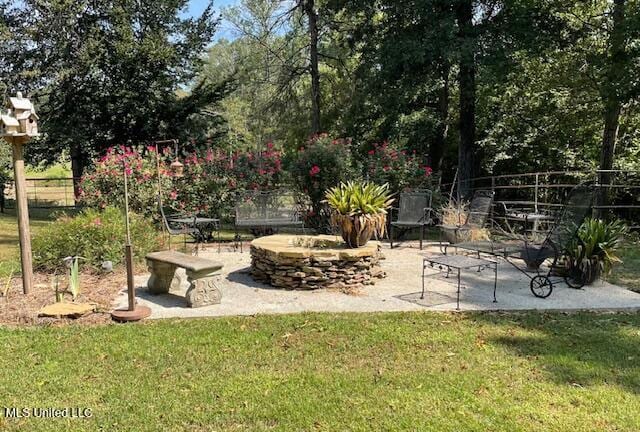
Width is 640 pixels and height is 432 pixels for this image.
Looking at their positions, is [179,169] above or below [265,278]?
above

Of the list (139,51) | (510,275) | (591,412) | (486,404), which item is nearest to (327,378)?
(486,404)

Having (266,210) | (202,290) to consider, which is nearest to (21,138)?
(202,290)

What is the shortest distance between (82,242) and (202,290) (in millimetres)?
2384

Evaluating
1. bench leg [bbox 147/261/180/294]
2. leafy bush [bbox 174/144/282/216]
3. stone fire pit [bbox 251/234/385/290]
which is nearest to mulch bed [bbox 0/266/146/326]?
bench leg [bbox 147/261/180/294]

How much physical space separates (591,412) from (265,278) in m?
3.64

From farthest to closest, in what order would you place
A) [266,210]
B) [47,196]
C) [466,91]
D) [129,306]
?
[47,196] → [466,91] → [266,210] → [129,306]

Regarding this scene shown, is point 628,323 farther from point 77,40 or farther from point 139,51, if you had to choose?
point 77,40

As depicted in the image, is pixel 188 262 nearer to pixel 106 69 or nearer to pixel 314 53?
pixel 314 53

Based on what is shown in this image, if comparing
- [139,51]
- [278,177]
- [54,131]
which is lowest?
[278,177]

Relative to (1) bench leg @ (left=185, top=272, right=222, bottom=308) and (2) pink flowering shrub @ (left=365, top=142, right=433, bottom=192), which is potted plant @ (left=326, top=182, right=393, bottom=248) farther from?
(2) pink flowering shrub @ (left=365, top=142, right=433, bottom=192)

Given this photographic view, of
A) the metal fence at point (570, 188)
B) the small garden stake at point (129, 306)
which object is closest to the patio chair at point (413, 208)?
the metal fence at point (570, 188)

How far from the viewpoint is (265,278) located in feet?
18.6

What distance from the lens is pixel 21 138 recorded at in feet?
16.6

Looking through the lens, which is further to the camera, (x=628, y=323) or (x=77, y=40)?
(x=77, y=40)
